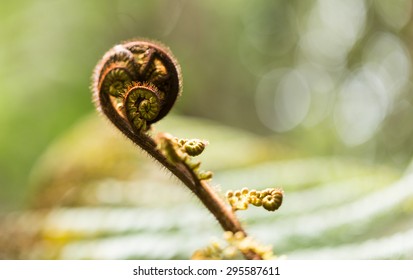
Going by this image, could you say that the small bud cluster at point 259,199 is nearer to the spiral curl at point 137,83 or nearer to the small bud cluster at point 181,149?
the small bud cluster at point 181,149

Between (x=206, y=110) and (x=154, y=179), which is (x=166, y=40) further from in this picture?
(x=154, y=179)

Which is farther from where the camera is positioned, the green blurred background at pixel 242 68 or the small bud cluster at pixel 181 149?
the green blurred background at pixel 242 68

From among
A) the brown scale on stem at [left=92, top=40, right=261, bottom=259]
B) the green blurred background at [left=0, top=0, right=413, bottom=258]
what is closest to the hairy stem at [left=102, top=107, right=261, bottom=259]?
the brown scale on stem at [left=92, top=40, right=261, bottom=259]

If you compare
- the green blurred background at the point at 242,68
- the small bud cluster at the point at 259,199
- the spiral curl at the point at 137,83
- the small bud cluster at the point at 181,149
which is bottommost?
the small bud cluster at the point at 259,199

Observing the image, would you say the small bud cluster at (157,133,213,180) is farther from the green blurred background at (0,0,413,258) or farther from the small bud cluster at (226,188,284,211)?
the green blurred background at (0,0,413,258)

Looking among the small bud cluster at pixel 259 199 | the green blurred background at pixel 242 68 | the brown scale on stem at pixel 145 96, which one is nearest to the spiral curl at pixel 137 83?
the brown scale on stem at pixel 145 96

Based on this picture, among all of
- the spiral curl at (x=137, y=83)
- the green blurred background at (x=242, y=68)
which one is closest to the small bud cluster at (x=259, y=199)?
the spiral curl at (x=137, y=83)

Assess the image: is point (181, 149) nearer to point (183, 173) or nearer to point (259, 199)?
point (183, 173)

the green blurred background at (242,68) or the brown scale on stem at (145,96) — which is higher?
the green blurred background at (242,68)

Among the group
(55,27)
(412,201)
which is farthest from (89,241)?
(55,27)
